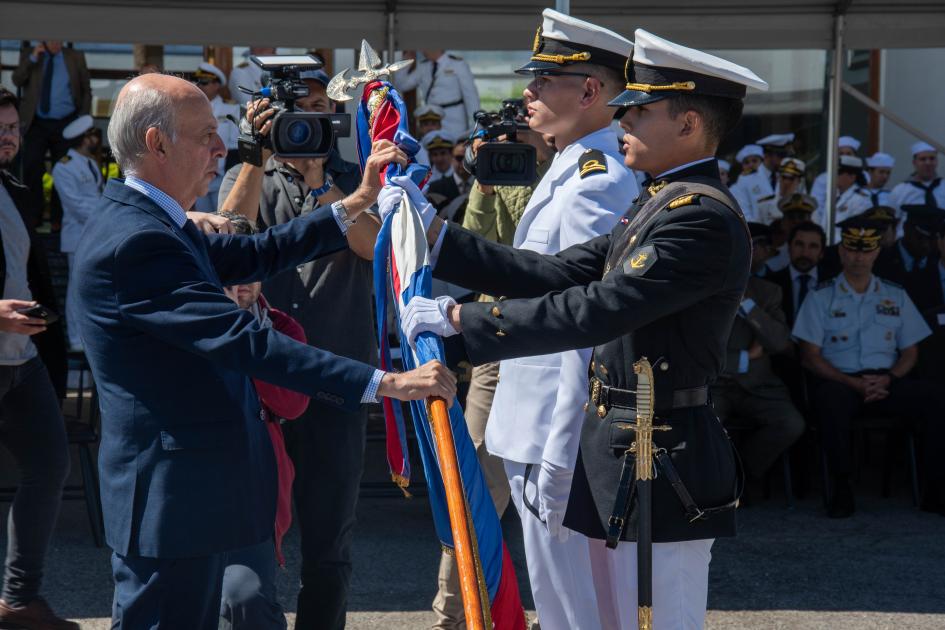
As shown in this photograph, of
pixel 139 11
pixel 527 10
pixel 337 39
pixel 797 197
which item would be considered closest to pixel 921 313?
pixel 797 197

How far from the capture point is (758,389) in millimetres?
6918

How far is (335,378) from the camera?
2744 millimetres

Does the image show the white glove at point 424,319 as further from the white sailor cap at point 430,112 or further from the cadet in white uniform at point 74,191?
the white sailor cap at point 430,112

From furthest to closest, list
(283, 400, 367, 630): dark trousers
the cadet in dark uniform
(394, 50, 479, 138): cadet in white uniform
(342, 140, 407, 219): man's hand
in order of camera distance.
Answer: (394, 50, 479, 138): cadet in white uniform
(283, 400, 367, 630): dark trousers
(342, 140, 407, 219): man's hand
the cadet in dark uniform

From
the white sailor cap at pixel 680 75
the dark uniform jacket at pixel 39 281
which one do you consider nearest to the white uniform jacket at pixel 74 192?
the dark uniform jacket at pixel 39 281

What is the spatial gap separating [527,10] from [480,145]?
129 inches

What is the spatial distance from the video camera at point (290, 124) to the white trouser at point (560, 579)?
1.16m

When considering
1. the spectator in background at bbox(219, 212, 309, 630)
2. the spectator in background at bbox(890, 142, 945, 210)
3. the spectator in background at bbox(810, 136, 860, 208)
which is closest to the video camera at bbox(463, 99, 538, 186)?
the spectator in background at bbox(219, 212, 309, 630)

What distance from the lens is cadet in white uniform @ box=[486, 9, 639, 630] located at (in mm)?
3350

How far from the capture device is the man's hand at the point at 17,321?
12.9 feet

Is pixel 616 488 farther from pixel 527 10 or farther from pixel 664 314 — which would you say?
pixel 527 10

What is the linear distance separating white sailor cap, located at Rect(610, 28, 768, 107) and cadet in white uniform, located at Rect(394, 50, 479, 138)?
27.4 ft

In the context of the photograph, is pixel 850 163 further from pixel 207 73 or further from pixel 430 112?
pixel 207 73

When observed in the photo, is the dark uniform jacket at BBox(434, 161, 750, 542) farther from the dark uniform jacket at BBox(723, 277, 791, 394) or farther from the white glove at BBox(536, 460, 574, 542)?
the dark uniform jacket at BBox(723, 277, 791, 394)
